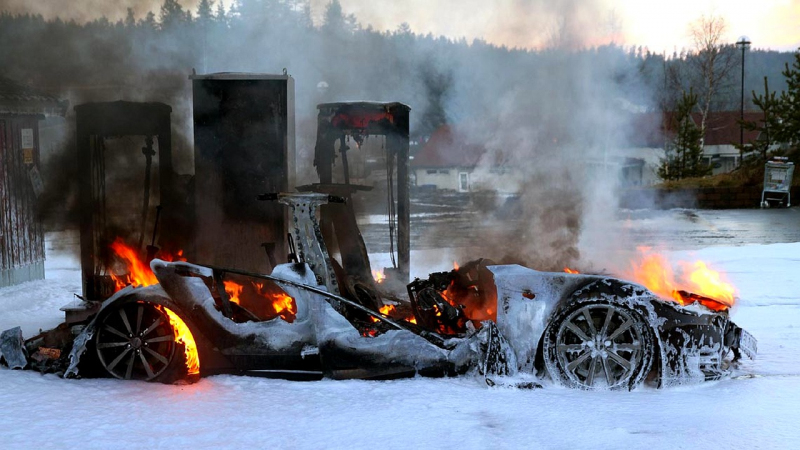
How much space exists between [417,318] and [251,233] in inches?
143

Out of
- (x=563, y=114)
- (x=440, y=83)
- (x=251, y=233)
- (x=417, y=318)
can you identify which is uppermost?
(x=440, y=83)

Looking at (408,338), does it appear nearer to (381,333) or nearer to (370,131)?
(381,333)

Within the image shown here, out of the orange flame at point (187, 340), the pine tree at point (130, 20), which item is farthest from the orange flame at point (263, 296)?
the pine tree at point (130, 20)

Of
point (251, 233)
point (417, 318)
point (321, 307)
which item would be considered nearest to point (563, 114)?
point (251, 233)

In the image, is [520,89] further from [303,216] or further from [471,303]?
[303,216]

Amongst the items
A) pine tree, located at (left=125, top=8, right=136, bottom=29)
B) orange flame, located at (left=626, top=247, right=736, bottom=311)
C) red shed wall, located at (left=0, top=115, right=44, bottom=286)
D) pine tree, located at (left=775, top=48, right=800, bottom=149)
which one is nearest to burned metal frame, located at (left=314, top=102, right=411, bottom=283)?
orange flame, located at (left=626, top=247, right=736, bottom=311)

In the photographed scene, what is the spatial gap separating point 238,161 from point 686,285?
540 centimetres

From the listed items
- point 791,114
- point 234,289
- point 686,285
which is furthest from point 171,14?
Result: point 791,114

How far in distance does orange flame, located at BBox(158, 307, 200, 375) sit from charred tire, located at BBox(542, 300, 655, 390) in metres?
2.55

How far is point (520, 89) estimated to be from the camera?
46.0 ft

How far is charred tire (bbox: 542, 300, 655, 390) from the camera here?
486cm

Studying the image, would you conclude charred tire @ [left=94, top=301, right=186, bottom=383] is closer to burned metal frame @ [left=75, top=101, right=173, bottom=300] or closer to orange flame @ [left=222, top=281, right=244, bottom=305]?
orange flame @ [left=222, top=281, right=244, bottom=305]

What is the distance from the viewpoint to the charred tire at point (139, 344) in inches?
199

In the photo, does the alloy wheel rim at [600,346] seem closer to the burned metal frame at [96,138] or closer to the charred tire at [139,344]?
the charred tire at [139,344]
